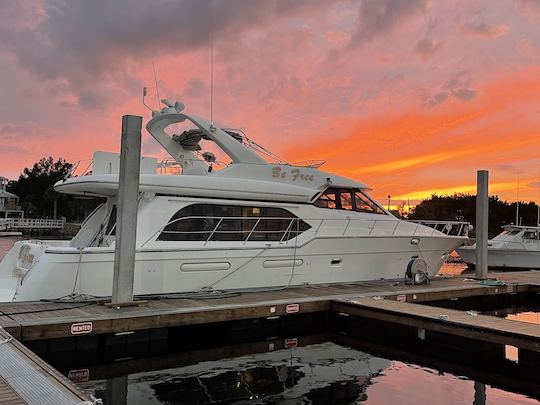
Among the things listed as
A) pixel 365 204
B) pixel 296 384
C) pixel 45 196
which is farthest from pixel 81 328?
pixel 45 196

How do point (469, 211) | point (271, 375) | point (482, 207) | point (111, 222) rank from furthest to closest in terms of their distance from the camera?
point (469, 211) → point (482, 207) → point (111, 222) → point (271, 375)

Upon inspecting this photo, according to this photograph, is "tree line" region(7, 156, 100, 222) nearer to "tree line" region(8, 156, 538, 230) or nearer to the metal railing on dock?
"tree line" region(8, 156, 538, 230)

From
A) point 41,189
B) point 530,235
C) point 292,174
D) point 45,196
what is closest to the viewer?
point 292,174

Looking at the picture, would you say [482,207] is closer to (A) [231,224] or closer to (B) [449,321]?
(B) [449,321]

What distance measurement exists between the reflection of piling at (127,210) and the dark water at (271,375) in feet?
3.18

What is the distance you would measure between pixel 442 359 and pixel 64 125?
13688 millimetres

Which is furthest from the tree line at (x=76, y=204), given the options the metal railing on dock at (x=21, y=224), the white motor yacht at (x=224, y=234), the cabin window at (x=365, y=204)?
the white motor yacht at (x=224, y=234)

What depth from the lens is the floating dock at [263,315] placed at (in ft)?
24.8

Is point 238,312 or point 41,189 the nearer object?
point 238,312

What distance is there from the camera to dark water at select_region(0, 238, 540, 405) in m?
7.14

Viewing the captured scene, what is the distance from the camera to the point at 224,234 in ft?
36.6

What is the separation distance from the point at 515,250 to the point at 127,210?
2370cm

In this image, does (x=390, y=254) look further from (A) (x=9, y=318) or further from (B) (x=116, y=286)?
(A) (x=9, y=318)

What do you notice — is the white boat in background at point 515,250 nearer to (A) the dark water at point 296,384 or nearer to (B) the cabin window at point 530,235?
(B) the cabin window at point 530,235
